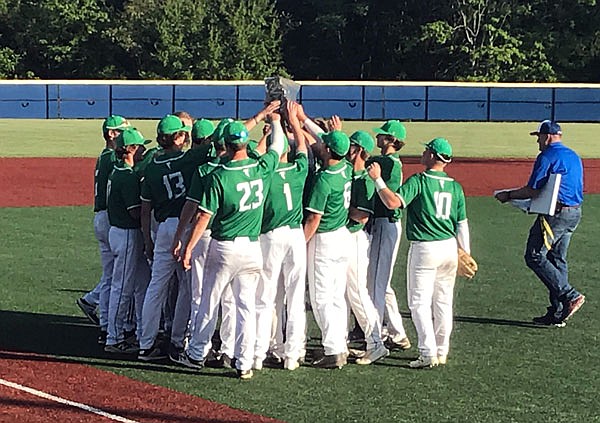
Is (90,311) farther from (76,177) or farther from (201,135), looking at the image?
(76,177)

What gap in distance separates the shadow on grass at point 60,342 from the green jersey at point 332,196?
147 cm

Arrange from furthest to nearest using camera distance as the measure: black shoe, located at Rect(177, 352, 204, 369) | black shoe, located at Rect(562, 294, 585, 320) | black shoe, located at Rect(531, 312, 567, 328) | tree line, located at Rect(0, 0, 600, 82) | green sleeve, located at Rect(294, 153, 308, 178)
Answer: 1. tree line, located at Rect(0, 0, 600, 82)
2. black shoe, located at Rect(531, 312, 567, 328)
3. black shoe, located at Rect(562, 294, 585, 320)
4. black shoe, located at Rect(177, 352, 204, 369)
5. green sleeve, located at Rect(294, 153, 308, 178)

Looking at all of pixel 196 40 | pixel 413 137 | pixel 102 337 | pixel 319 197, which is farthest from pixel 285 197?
pixel 196 40

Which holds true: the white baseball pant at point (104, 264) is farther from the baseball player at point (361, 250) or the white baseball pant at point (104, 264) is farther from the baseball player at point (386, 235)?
the baseball player at point (386, 235)

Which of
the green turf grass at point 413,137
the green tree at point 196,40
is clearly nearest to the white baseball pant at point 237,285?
the green turf grass at point 413,137

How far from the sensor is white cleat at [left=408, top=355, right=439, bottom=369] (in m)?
8.15

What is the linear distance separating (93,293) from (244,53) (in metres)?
46.4

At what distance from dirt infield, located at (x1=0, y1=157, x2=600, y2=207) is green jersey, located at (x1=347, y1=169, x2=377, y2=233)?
35.2 ft

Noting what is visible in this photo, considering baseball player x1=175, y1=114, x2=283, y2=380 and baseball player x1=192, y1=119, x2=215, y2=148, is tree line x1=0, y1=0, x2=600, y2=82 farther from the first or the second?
baseball player x1=175, y1=114, x2=283, y2=380

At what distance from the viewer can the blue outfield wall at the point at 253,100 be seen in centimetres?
3988

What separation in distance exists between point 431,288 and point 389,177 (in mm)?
1013

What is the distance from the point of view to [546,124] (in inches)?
384

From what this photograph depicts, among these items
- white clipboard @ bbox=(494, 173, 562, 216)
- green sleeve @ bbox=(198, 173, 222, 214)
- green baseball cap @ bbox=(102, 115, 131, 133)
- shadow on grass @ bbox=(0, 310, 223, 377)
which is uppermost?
green baseball cap @ bbox=(102, 115, 131, 133)

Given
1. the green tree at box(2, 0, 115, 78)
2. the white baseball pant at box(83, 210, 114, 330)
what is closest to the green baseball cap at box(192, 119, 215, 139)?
the white baseball pant at box(83, 210, 114, 330)
